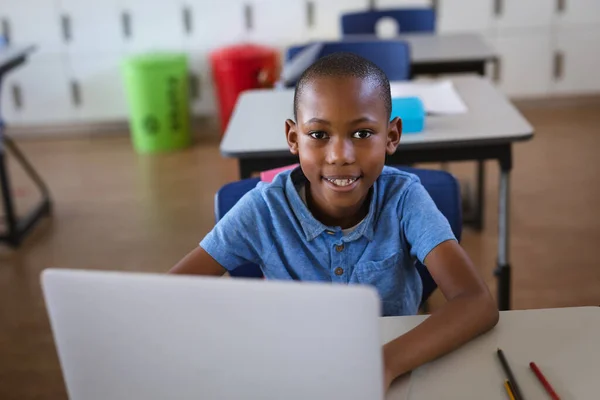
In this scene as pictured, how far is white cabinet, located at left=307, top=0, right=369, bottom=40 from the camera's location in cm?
461

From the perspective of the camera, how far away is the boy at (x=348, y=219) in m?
1.12

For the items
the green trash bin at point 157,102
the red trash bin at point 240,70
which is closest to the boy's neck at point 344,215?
the red trash bin at point 240,70

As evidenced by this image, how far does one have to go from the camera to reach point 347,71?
3.69 ft

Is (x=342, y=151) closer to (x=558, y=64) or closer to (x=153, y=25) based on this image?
(x=153, y=25)

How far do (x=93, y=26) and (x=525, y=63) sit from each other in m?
2.70

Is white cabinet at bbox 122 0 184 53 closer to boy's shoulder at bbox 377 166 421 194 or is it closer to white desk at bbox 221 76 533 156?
white desk at bbox 221 76 533 156

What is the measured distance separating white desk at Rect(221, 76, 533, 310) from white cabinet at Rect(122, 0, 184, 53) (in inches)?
97.6

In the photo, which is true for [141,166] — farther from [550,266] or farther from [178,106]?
[550,266]

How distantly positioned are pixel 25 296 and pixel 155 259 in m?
0.51

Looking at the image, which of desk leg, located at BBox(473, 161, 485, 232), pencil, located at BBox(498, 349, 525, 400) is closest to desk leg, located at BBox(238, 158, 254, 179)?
pencil, located at BBox(498, 349, 525, 400)

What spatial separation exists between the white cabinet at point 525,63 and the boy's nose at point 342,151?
385cm

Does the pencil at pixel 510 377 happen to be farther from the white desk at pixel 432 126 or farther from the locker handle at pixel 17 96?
the locker handle at pixel 17 96

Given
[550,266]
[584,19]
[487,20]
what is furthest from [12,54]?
[584,19]

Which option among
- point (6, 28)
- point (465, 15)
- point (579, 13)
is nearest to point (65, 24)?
point (6, 28)
